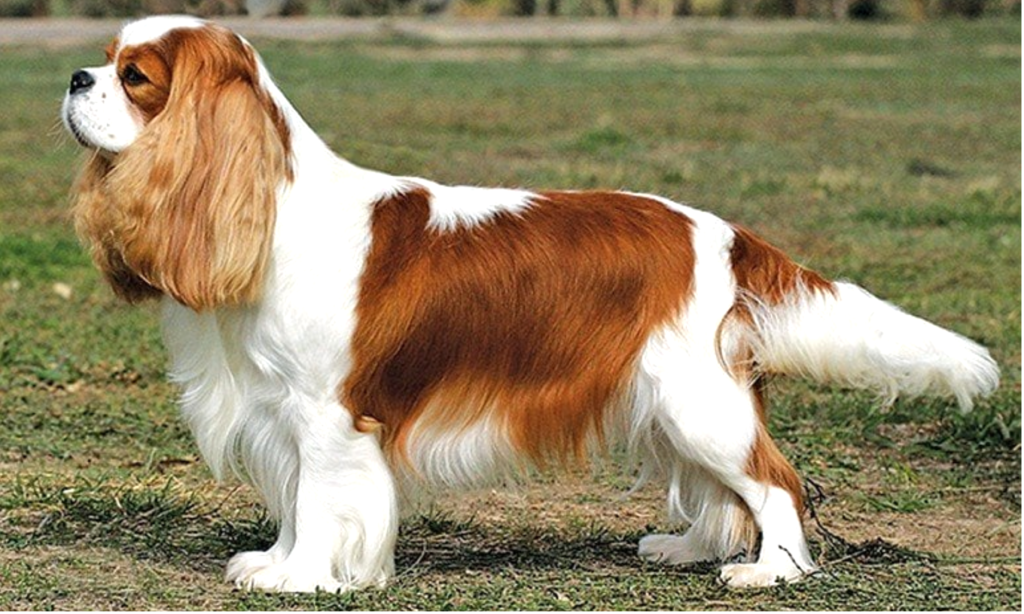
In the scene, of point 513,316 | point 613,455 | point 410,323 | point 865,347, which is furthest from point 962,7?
point 410,323

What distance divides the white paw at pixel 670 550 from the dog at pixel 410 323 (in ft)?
0.55

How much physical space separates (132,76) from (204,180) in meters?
0.39

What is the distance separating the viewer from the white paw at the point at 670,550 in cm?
667

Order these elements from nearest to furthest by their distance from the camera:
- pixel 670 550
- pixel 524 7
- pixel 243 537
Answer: pixel 670 550 → pixel 243 537 → pixel 524 7

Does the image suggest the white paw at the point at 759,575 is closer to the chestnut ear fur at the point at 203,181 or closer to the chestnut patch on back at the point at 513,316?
the chestnut patch on back at the point at 513,316

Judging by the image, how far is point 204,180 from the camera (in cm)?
591

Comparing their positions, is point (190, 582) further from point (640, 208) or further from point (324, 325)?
point (640, 208)

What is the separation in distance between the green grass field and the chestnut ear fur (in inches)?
18.9

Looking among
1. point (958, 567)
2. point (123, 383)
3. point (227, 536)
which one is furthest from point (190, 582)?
point (123, 383)

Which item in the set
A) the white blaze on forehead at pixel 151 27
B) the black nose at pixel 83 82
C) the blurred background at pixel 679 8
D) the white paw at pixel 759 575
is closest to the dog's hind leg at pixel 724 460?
the white paw at pixel 759 575

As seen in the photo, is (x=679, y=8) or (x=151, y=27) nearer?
(x=151, y=27)

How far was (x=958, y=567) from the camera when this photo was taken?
666 cm

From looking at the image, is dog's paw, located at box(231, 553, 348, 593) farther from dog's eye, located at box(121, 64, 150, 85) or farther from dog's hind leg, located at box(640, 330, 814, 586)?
dog's eye, located at box(121, 64, 150, 85)

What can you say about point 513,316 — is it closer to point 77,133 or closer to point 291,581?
point 291,581
